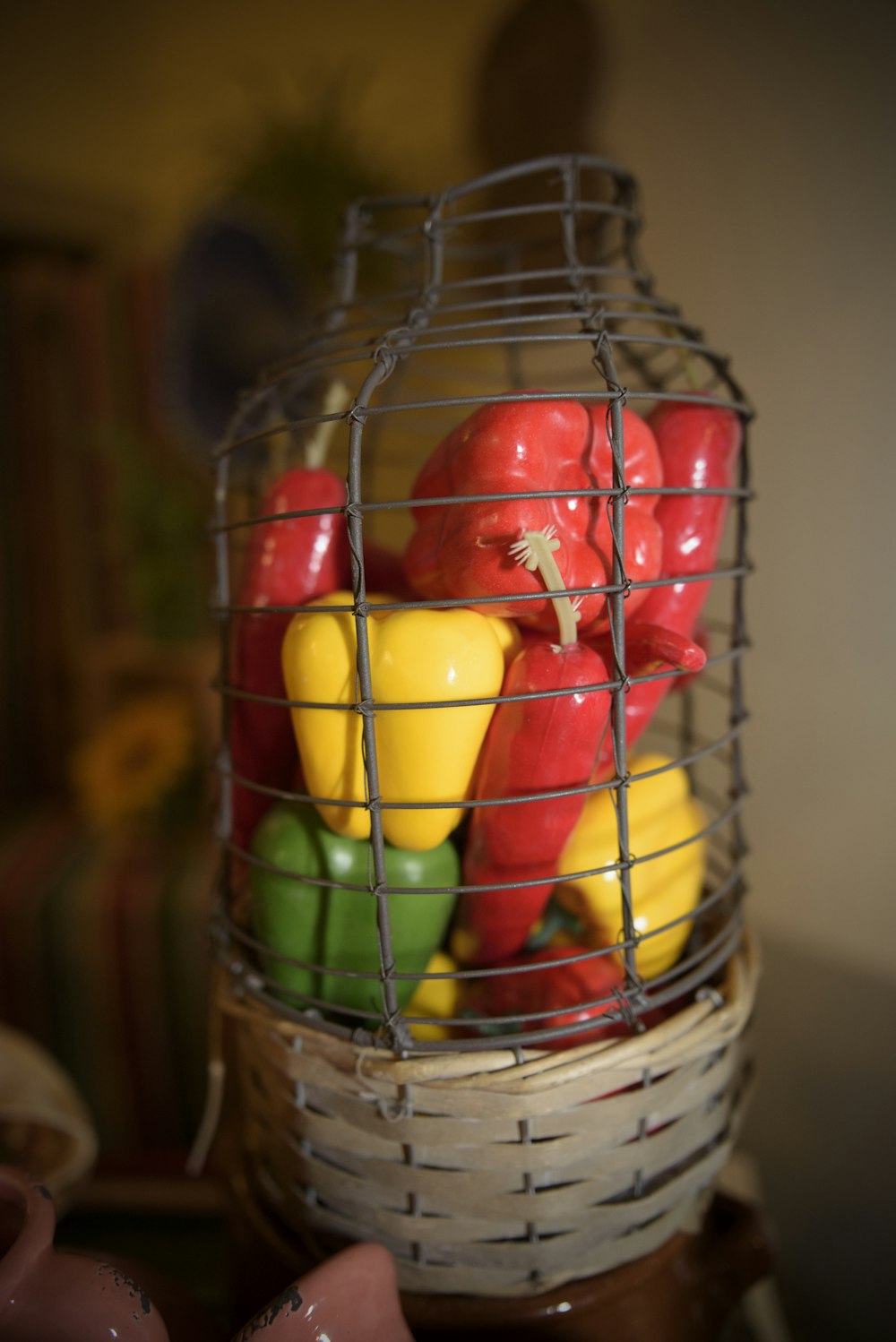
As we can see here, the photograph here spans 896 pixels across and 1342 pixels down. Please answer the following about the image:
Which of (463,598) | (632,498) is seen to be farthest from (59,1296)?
(632,498)

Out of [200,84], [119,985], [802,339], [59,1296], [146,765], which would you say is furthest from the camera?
[200,84]

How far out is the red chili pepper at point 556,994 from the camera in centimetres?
46

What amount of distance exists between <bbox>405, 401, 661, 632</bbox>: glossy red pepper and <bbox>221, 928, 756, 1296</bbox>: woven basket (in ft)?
0.73

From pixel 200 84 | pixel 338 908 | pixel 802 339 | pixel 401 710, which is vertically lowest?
pixel 338 908

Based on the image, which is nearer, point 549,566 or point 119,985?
point 549,566

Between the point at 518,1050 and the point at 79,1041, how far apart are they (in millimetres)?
896

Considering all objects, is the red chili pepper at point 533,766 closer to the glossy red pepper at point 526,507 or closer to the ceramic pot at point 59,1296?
the glossy red pepper at point 526,507

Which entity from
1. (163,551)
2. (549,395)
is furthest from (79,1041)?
(549,395)

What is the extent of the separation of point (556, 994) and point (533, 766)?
141 millimetres

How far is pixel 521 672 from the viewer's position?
0.43 m

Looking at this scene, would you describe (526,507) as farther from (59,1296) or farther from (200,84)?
(200,84)

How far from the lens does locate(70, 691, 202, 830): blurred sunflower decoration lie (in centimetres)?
119

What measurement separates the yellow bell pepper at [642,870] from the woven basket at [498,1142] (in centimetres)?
5

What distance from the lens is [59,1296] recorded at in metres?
0.33
